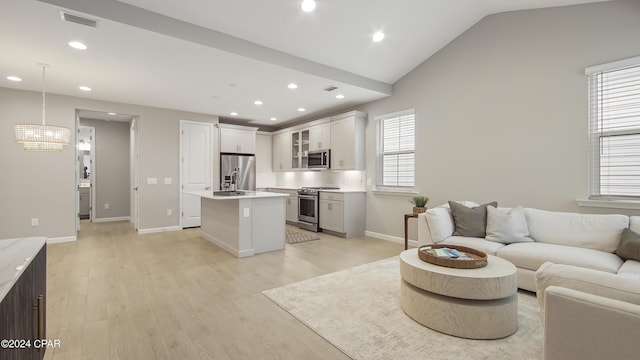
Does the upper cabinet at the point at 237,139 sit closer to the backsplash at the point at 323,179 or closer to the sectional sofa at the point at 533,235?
the backsplash at the point at 323,179

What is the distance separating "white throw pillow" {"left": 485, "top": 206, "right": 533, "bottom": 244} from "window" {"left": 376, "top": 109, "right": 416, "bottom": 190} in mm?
1841

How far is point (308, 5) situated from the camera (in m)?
3.20

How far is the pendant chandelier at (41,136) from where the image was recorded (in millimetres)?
3787

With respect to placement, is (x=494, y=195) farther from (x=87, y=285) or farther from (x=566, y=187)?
(x=87, y=285)

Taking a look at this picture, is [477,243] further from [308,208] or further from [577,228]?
[308,208]

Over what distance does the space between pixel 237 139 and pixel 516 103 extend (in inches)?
231

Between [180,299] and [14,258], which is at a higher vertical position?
[14,258]

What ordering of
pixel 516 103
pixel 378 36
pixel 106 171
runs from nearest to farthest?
1. pixel 516 103
2. pixel 378 36
3. pixel 106 171

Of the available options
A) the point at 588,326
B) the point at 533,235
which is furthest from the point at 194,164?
the point at 588,326

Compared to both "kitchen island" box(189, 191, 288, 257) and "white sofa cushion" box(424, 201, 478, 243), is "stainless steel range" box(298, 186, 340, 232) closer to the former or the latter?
"kitchen island" box(189, 191, 288, 257)

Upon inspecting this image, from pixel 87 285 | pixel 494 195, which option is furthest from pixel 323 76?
pixel 87 285

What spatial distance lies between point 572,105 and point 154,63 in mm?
5155

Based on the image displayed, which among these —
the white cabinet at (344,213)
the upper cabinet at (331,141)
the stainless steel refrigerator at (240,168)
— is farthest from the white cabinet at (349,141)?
the stainless steel refrigerator at (240,168)

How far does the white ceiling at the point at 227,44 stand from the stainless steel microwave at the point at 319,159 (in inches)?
54.7
